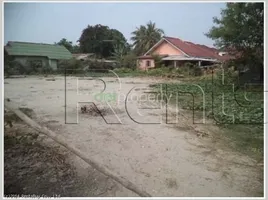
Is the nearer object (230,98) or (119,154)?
(119,154)

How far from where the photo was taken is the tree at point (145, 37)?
2223mm

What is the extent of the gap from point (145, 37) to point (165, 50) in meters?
Answer: 0.25

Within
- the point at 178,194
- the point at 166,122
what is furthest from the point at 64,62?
the point at 178,194

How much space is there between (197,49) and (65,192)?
5.60ft

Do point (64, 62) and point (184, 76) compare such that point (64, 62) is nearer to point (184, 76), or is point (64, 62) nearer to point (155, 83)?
point (155, 83)

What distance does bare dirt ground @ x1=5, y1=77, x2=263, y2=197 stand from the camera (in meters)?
1.72

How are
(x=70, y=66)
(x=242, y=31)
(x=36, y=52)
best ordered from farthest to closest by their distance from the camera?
(x=242, y=31), (x=70, y=66), (x=36, y=52)

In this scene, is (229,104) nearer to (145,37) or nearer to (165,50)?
(165,50)

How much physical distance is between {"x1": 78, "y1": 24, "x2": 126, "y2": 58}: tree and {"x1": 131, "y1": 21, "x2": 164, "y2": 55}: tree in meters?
0.12

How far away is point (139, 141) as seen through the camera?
7.33 feet

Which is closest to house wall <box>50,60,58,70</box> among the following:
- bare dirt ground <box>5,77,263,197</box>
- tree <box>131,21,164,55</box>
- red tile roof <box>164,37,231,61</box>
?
bare dirt ground <box>5,77,263,197</box>

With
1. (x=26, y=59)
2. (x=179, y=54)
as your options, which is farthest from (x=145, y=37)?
(x=26, y=59)

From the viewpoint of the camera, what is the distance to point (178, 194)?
166 cm

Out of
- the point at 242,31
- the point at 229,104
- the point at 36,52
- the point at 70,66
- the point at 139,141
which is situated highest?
the point at 242,31
